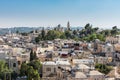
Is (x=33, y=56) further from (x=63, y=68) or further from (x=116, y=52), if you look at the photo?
(x=116, y=52)

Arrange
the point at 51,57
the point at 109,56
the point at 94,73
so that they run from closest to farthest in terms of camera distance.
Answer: the point at 94,73, the point at 51,57, the point at 109,56

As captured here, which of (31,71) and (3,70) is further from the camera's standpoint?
(3,70)

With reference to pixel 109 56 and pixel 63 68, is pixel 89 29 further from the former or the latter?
pixel 63 68

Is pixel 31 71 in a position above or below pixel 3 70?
above

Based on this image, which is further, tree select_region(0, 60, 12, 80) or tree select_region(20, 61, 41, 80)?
tree select_region(0, 60, 12, 80)

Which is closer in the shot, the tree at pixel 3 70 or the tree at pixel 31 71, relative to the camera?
the tree at pixel 31 71

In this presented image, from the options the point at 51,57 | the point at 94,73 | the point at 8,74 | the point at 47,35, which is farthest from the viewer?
the point at 47,35

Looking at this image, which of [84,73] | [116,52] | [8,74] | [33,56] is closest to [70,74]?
[84,73]

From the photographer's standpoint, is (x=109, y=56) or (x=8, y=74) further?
(x=109, y=56)

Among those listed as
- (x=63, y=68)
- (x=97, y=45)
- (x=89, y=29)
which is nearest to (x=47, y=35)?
(x=89, y=29)
